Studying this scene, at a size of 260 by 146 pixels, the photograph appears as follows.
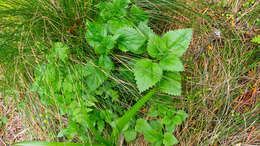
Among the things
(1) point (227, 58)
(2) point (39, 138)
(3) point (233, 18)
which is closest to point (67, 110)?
(2) point (39, 138)

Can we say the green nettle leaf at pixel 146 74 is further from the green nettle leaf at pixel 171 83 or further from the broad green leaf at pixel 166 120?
the broad green leaf at pixel 166 120

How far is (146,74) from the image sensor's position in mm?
1222

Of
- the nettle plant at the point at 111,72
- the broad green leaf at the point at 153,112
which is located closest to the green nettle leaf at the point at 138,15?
the nettle plant at the point at 111,72

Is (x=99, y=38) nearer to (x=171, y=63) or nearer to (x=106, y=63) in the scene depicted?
(x=106, y=63)

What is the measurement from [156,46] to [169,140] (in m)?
0.58

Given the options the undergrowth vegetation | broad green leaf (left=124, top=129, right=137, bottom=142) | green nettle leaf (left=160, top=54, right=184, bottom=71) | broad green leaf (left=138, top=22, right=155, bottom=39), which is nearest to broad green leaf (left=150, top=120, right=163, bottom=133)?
the undergrowth vegetation

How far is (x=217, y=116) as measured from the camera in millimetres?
1393

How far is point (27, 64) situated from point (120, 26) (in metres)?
0.68

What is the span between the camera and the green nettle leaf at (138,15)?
52.6 inches

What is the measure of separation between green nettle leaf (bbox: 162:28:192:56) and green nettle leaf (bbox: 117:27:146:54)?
15 centimetres

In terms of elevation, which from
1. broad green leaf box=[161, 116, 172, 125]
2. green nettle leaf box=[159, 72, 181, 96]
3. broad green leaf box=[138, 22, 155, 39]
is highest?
broad green leaf box=[138, 22, 155, 39]

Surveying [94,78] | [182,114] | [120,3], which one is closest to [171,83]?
[182,114]

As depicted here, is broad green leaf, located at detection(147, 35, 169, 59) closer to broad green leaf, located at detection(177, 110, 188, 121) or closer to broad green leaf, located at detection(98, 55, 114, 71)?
broad green leaf, located at detection(98, 55, 114, 71)

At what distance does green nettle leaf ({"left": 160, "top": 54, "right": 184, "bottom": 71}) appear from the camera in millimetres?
1182
